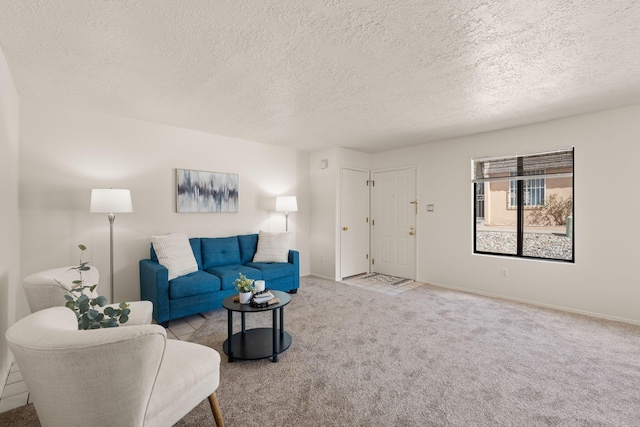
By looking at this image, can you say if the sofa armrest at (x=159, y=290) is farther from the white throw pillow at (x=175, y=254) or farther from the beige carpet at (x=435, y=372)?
the beige carpet at (x=435, y=372)

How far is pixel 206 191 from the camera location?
423cm

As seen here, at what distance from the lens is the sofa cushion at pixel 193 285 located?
3127 millimetres

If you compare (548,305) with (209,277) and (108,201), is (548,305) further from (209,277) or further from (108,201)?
(108,201)

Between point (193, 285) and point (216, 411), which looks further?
point (193, 285)

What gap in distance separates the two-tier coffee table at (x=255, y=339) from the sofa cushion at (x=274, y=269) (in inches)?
43.3

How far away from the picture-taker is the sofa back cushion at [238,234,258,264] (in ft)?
14.3

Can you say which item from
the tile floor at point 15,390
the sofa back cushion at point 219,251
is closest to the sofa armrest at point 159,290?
the tile floor at point 15,390

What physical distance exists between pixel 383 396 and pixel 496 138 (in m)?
3.79

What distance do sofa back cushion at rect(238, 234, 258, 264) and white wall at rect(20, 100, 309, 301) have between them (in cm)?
28

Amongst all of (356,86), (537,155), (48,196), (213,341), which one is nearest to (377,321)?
(213,341)

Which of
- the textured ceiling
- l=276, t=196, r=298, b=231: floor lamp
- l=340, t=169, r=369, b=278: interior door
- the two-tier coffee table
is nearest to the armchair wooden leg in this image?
the two-tier coffee table

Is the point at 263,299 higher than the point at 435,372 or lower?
higher

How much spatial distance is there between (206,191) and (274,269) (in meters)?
1.49

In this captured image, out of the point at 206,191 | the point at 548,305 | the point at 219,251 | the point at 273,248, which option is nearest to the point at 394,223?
the point at 273,248
